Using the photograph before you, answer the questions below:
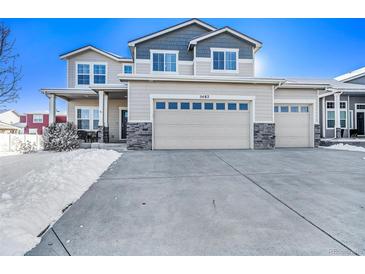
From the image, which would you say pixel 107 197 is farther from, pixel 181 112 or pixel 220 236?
pixel 181 112

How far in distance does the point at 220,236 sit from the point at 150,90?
26.6 ft

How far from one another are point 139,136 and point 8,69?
5.20 m

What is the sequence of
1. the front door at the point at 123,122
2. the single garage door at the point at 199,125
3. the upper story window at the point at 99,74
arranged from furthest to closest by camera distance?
the upper story window at the point at 99,74, the front door at the point at 123,122, the single garage door at the point at 199,125

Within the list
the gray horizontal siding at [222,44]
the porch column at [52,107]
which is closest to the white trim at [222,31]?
the gray horizontal siding at [222,44]

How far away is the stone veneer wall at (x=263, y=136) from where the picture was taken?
995cm

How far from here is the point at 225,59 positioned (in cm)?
1201

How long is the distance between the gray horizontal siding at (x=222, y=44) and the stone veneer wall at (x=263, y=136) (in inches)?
187

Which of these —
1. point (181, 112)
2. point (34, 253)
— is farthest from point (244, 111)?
point (34, 253)

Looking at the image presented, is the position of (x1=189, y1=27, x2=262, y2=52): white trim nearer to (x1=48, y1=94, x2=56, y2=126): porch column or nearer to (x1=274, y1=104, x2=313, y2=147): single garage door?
(x1=274, y1=104, x2=313, y2=147): single garage door

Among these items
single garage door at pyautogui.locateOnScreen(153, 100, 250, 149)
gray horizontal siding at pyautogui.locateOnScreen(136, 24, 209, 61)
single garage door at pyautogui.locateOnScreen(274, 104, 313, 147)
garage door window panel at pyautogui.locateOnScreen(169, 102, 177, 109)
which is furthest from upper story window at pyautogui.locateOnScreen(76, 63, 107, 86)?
single garage door at pyautogui.locateOnScreen(274, 104, 313, 147)

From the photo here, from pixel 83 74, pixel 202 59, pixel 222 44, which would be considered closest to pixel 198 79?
pixel 202 59

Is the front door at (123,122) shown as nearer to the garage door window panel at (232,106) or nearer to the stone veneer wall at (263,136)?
the garage door window panel at (232,106)

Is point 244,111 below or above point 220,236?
above

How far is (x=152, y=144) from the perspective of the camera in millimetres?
9461
